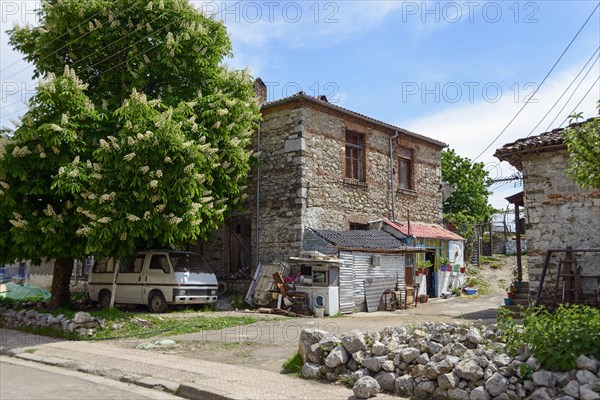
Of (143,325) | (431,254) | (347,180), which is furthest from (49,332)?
(431,254)

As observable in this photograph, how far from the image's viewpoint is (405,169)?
2127cm

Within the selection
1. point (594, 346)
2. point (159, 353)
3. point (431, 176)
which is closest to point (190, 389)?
point (159, 353)

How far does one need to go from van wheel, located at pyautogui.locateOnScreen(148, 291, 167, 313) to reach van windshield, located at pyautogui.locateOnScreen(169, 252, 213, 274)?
3.01 ft

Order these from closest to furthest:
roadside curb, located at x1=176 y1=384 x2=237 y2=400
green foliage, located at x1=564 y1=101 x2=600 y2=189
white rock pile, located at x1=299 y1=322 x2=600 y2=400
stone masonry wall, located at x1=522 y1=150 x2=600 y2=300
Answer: white rock pile, located at x1=299 y1=322 x2=600 y2=400 → roadside curb, located at x1=176 y1=384 x2=237 y2=400 → green foliage, located at x1=564 y1=101 x2=600 y2=189 → stone masonry wall, located at x1=522 y1=150 x2=600 y2=300

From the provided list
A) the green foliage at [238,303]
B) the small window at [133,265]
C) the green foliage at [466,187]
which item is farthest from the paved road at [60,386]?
the green foliage at [466,187]

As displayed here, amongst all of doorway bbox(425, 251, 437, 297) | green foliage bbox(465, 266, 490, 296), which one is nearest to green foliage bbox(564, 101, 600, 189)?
doorway bbox(425, 251, 437, 297)

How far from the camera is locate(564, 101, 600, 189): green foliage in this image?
6883 millimetres

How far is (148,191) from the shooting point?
39.9 ft

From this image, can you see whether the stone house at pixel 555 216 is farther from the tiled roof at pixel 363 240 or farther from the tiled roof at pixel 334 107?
the tiled roof at pixel 334 107

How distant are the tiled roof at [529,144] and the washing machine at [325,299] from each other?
5.83 meters

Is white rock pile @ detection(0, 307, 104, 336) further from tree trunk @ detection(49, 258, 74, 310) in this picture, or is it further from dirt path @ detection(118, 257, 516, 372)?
dirt path @ detection(118, 257, 516, 372)

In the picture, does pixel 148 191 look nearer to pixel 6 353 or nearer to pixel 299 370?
pixel 6 353

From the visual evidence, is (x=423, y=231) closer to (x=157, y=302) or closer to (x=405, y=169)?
(x=405, y=169)

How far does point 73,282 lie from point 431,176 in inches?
650
